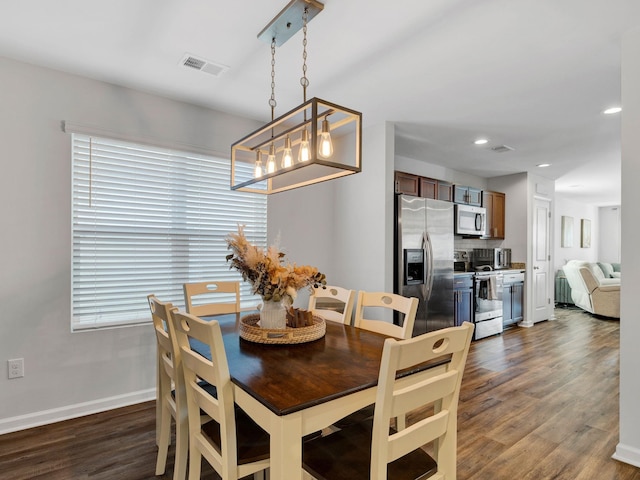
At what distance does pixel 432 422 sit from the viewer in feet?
4.14

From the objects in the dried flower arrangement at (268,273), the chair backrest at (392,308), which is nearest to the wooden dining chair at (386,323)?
the chair backrest at (392,308)

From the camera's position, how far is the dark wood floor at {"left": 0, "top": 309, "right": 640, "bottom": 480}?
6.67 ft

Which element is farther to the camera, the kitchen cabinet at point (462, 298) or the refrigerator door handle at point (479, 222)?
the refrigerator door handle at point (479, 222)

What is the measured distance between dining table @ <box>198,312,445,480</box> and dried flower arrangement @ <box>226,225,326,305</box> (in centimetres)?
26

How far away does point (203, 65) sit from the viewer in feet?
8.41

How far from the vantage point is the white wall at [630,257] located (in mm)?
2105

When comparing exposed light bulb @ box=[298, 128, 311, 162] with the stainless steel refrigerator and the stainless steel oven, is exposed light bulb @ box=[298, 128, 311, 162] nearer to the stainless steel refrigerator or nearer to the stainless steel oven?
the stainless steel refrigerator

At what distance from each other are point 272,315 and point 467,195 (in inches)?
→ 173

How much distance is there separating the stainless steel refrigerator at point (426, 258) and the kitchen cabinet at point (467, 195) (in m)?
0.71

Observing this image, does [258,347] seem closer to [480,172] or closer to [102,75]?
[102,75]

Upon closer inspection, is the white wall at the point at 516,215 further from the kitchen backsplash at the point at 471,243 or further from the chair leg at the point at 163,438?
the chair leg at the point at 163,438

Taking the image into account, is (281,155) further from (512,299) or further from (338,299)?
(512,299)

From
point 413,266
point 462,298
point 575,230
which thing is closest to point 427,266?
point 413,266

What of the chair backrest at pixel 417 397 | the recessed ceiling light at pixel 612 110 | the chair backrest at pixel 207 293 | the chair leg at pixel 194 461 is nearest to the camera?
the chair backrest at pixel 417 397
